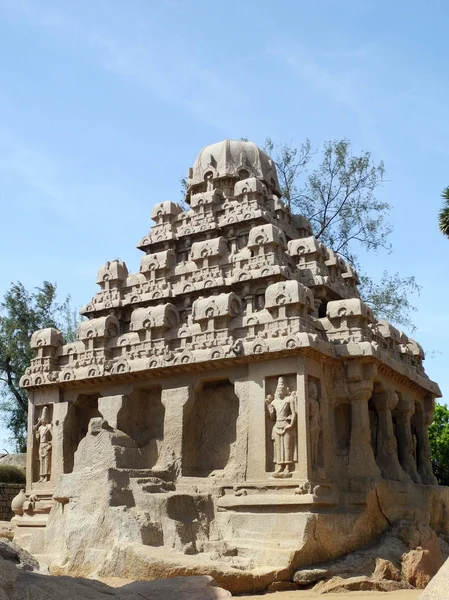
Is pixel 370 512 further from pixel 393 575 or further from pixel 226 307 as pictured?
pixel 226 307

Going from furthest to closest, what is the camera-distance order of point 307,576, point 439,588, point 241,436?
point 241,436
point 307,576
point 439,588

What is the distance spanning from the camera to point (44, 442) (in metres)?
17.8

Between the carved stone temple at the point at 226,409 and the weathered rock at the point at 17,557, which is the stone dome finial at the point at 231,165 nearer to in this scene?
the carved stone temple at the point at 226,409

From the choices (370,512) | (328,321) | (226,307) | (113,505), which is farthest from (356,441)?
(113,505)

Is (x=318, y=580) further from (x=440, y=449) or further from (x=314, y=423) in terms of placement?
(x=440, y=449)

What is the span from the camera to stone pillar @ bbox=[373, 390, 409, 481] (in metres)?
16.2

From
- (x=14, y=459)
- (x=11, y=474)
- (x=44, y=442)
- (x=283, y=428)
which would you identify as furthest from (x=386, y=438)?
(x=14, y=459)

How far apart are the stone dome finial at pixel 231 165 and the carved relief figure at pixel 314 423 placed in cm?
706

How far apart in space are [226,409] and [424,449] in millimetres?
5418

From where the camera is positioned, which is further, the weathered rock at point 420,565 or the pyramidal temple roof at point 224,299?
the pyramidal temple roof at point 224,299

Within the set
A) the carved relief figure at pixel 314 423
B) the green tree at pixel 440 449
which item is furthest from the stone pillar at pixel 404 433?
the green tree at pixel 440 449

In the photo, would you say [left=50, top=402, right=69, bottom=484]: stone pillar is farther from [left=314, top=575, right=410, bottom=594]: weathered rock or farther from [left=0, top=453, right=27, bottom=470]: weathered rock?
[left=0, top=453, right=27, bottom=470]: weathered rock

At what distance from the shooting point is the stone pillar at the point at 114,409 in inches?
651

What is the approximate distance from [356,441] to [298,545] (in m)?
2.90
